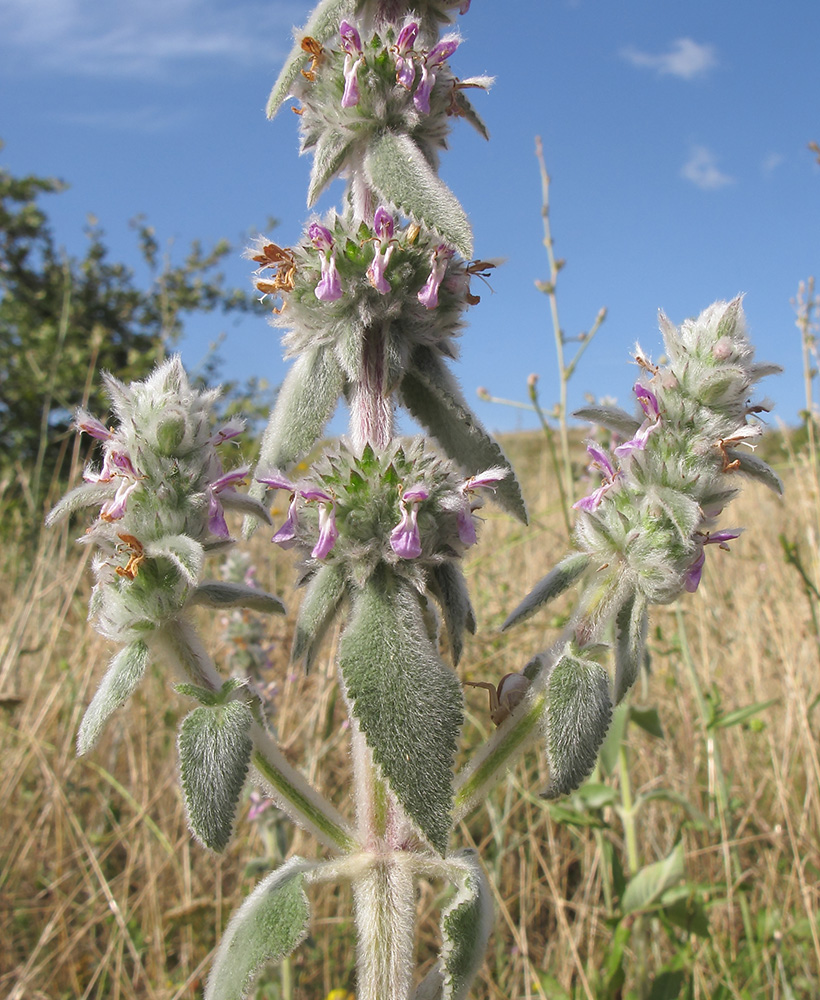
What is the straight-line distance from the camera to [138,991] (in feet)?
9.98

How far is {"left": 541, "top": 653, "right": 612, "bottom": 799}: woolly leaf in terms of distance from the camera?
1.26m

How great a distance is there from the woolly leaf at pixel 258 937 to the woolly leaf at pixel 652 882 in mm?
1716

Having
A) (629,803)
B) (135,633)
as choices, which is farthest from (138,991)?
(135,633)

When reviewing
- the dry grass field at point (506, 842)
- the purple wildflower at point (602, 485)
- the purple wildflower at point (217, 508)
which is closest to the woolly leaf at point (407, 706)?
the purple wildflower at point (217, 508)

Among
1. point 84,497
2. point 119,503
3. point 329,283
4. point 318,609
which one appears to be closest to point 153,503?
point 119,503

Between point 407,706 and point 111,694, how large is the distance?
56 centimetres

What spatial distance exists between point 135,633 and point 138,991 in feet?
7.87

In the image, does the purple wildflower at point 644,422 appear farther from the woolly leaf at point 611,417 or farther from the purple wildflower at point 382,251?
the purple wildflower at point 382,251

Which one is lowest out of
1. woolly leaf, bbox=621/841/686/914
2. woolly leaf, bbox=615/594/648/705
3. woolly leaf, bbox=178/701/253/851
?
woolly leaf, bbox=621/841/686/914

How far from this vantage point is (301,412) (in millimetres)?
1696

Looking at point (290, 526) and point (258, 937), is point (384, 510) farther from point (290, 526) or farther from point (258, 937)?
point (258, 937)

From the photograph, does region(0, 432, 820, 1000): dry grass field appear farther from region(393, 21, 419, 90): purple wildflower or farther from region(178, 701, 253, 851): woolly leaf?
region(393, 21, 419, 90): purple wildflower

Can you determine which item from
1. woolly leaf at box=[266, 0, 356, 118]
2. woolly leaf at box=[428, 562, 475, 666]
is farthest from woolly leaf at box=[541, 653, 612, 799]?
woolly leaf at box=[266, 0, 356, 118]

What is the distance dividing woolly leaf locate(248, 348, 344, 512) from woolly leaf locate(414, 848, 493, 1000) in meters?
0.88
